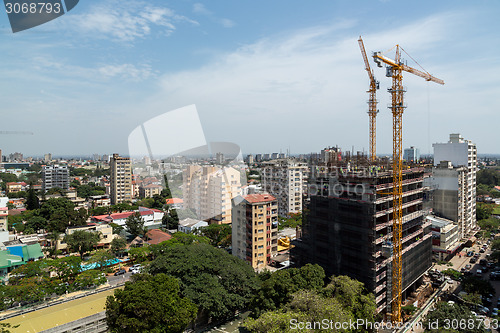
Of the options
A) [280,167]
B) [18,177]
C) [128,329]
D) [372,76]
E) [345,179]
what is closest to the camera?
[128,329]

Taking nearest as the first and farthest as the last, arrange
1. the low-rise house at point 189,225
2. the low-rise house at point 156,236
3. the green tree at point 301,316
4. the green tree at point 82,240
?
1. the green tree at point 301,316
2. the green tree at point 82,240
3. the low-rise house at point 156,236
4. the low-rise house at point 189,225

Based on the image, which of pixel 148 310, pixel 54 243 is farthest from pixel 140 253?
pixel 148 310

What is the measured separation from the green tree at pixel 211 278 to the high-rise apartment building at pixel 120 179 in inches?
889

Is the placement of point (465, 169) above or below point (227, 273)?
above

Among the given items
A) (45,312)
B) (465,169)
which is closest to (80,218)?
(45,312)

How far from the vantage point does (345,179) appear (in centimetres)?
1062

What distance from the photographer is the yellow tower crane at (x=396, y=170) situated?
1050 cm

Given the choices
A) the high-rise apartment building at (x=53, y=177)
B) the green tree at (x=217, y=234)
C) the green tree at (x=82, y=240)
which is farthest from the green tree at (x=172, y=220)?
the high-rise apartment building at (x=53, y=177)

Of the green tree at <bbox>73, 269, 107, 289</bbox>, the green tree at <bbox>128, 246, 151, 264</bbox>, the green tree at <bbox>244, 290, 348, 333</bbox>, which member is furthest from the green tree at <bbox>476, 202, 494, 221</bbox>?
the green tree at <bbox>73, 269, 107, 289</bbox>

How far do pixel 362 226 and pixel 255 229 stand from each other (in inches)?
240

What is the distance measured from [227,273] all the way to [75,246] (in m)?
11.1

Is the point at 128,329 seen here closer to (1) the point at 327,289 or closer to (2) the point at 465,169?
(1) the point at 327,289

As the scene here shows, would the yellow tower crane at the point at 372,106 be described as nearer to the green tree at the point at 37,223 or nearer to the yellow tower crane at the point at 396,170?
the yellow tower crane at the point at 396,170

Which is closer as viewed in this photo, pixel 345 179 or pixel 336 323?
pixel 336 323
